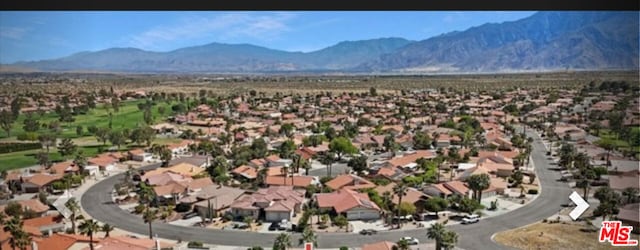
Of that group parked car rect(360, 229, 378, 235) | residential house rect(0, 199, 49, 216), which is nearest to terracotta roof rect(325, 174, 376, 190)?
parked car rect(360, 229, 378, 235)

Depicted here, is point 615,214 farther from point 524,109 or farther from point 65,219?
point 524,109

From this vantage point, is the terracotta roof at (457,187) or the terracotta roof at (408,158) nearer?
the terracotta roof at (457,187)

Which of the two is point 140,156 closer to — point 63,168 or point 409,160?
point 63,168

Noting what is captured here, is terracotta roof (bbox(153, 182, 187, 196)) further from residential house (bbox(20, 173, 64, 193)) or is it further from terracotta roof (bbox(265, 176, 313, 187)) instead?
residential house (bbox(20, 173, 64, 193))

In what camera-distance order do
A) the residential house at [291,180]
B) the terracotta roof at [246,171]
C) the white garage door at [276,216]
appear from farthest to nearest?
the terracotta roof at [246,171] < the residential house at [291,180] < the white garage door at [276,216]

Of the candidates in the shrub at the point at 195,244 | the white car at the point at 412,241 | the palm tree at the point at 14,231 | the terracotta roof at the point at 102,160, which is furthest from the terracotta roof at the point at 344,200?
the terracotta roof at the point at 102,160

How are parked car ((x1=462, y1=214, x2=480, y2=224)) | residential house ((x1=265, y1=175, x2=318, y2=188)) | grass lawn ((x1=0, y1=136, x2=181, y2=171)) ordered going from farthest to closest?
grass lawn ((x1=0, y1=136, x2=181, y2=171)) < residential house ((x1=265, y1=175, x2=318, y2=188)) < parked car ((x1=462, y1=214, x2=480, y2=224))

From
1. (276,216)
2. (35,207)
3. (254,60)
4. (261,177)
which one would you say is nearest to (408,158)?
(261,177)

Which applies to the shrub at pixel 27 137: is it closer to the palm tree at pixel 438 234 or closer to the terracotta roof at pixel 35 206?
the terracotta roof at pixel 35 206
